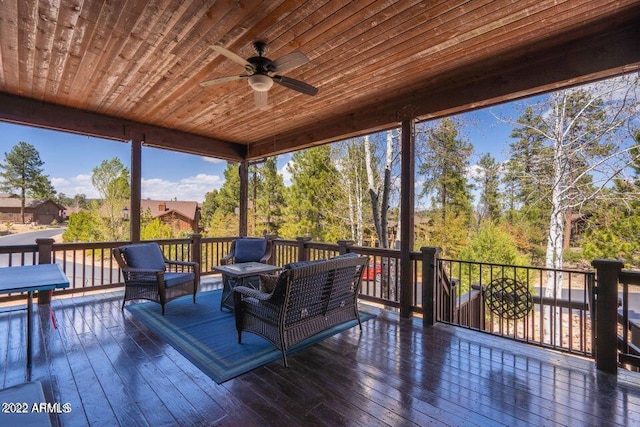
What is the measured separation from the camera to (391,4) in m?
2.46

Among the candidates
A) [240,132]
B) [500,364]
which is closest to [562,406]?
[500,364]

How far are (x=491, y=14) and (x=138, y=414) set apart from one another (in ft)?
13.7

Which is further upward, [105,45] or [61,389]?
[105,45]

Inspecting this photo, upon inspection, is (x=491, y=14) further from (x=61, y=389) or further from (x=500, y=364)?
(x=61, y=389)

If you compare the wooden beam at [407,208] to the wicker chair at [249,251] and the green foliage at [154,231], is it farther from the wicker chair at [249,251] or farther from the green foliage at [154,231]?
the green foliage at [154,231]

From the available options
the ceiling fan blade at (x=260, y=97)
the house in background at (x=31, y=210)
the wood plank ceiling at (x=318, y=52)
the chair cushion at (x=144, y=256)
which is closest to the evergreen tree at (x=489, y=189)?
the wood plank ceiling at (x=318, y=52)

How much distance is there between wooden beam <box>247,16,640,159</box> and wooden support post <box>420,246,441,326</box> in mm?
1908

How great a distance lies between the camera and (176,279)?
442 cm

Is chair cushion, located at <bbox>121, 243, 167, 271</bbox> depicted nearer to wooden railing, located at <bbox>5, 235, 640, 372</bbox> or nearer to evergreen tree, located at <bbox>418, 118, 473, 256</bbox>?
wooden railing, located at <bbox>5, 235, 640, 372</bbox>

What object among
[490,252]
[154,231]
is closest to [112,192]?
[154,231]

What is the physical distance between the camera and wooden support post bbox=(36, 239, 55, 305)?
4.52m

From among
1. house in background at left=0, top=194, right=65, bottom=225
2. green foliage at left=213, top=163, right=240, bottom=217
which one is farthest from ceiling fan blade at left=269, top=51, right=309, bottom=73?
green foliage at left=213, top=163, right=240, bottom=217

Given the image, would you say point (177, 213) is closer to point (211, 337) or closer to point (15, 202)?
point (15, 202)

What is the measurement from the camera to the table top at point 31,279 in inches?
96.8
